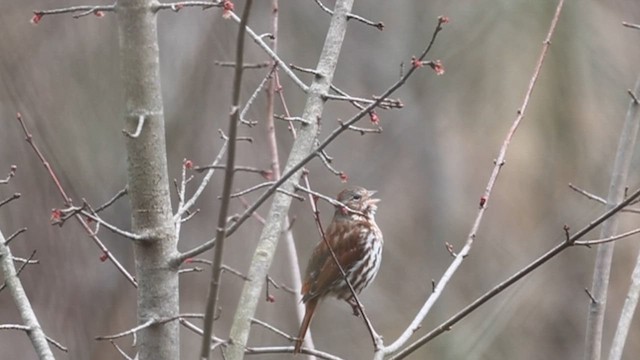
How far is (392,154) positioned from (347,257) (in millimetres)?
4236

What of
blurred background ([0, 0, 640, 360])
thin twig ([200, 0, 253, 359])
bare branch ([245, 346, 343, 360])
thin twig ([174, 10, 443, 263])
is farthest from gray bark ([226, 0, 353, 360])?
blurred background ([0, 0, 640, 360])

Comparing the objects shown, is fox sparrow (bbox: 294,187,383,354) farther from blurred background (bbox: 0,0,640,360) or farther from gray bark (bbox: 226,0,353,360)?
blurred background (bbox: 0,0,640,360)

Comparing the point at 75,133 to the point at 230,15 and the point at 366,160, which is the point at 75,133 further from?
the point at 230,15

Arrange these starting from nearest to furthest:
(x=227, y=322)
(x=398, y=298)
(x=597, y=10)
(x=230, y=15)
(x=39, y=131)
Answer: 1. (x=230, y=15)
2. (x=39, y=131)
3. (x=227, y=322)
4. (x=597, y=10)
5. (x=398, y=298)

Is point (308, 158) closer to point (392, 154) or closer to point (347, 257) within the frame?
point (347, 257)

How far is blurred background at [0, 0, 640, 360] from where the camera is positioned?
756 cm

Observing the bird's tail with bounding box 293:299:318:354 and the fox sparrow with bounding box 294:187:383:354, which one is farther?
the fox sparrow with bounding box 294:187:383:354

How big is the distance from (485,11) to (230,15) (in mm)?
6431

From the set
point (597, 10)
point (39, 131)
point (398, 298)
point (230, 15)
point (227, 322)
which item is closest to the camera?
point (230, 15)

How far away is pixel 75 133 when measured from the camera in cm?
774

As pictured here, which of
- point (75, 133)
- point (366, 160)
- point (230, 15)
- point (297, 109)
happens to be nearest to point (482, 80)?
point (366, 160)

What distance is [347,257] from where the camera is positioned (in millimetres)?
5223

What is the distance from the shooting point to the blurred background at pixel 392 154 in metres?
7.56

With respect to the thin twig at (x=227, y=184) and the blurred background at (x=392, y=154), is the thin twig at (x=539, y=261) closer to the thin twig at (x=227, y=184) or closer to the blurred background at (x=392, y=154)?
the thin twig at (x=227, y=184)
